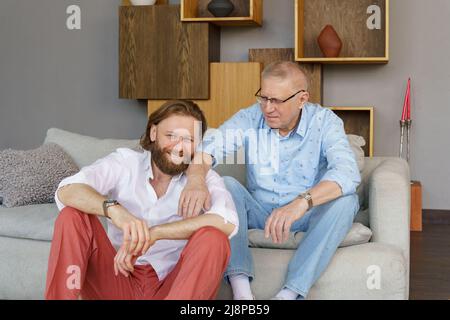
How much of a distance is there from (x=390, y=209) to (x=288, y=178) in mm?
389

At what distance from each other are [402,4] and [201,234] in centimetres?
354

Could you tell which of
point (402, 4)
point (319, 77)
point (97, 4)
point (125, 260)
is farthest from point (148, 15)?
point (125, 260)

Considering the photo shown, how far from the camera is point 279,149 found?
2895 millimetres

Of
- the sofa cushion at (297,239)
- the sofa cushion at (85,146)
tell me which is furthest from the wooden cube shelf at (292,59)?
the sofa cushion at (297,239)

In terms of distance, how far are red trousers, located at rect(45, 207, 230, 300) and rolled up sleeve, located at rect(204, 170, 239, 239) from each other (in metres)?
0.11

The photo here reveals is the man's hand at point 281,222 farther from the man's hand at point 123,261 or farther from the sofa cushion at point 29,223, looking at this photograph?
the sofa cushion at point 29,223

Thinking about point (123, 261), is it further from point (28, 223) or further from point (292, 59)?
point (292, 59)

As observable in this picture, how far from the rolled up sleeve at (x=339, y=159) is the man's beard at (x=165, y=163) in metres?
0.49

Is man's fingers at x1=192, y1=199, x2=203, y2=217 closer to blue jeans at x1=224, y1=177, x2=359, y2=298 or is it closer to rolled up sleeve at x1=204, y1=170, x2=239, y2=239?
rolled up sleeve at x1=204, y1=170, x2=239, y2=239

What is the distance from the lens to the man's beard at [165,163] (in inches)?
99.7

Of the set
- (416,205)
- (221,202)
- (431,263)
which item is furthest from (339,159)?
(416,205)

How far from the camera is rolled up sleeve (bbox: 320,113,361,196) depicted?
2.62m

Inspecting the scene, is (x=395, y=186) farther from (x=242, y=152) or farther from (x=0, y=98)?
(x=0, y=98)
